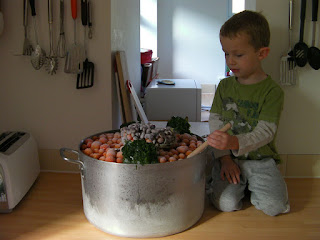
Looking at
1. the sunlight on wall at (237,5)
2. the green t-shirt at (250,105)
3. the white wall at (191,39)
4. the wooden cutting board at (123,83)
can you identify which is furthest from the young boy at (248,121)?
the white wall at (191,39)

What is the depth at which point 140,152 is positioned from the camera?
1.08 m

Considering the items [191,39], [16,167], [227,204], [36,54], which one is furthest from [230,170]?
[191,39]

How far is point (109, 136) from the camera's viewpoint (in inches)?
53.3

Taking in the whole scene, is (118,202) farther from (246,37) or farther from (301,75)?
(301,75)

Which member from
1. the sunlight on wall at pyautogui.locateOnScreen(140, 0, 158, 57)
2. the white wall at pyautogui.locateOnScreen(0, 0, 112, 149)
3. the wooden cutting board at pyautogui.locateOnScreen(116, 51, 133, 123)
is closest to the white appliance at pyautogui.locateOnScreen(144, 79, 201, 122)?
the wooden cutting board at pyautogui.locateOnScreen(116, 51, 133, 123)

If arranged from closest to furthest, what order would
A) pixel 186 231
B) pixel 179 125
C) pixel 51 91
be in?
1. pixel 186 231
2. pixel 179 125
3. pixel 51 91

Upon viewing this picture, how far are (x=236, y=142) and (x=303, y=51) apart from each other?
1.98ft

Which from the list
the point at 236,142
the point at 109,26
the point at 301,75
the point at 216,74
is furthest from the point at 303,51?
the point at 216,74

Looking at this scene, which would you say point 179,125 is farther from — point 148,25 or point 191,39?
point 191,39

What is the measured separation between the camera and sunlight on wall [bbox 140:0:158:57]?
150 inches

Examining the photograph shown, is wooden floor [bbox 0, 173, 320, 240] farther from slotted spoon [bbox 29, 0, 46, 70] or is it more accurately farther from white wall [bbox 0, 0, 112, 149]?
slotted spoon [bbox 29, 0, 46, 70]

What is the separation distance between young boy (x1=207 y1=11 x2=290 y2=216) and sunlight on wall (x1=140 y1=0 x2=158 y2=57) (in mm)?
2573

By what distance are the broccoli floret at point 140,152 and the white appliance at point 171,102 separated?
1075mm

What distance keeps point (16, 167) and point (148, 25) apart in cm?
281
